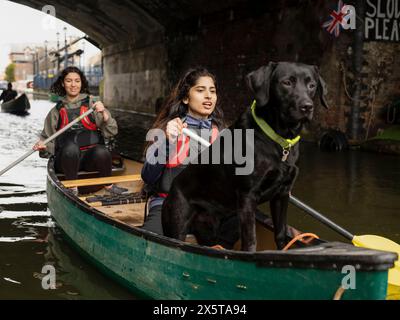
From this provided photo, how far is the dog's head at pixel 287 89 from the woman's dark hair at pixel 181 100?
0.76 metres

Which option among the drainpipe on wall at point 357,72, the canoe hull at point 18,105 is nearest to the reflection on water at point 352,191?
the drainpipe on wall at point 357,72

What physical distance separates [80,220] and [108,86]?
1110 inches

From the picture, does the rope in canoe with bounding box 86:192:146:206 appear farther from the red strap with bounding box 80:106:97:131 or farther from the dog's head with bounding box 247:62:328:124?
the dog's head with bounding box 247:62:328:124

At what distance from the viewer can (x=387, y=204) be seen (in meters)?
7.24

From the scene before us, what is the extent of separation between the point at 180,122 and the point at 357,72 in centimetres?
973

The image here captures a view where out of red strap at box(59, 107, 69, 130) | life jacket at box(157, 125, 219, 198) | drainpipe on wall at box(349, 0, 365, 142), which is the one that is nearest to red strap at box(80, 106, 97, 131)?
red strap at box(59, 107, 69, 130)

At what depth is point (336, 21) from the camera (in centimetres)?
1269

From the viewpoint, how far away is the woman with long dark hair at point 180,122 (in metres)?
3.93

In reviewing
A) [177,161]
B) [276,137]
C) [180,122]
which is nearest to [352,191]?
[177,161]

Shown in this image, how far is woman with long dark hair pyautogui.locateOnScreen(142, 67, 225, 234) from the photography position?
12.9 feet

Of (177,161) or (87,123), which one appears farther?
(87,123)

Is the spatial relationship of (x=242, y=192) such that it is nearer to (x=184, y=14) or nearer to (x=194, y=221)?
(x=194, y=221)

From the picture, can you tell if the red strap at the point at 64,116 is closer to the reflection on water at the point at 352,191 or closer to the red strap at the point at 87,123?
the red strap at the point at 87,123

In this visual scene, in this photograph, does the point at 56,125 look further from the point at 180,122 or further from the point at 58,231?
the point at 180,122
